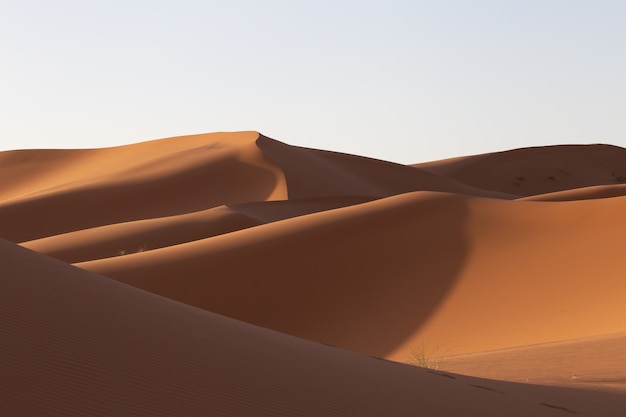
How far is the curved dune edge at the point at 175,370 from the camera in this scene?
4.79 m

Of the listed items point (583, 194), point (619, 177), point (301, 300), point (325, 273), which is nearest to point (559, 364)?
point (301, 300)

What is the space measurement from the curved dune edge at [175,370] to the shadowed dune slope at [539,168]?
49.7 m

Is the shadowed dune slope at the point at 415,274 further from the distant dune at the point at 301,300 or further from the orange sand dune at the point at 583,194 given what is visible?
the orange sand dune at the point at 583,194

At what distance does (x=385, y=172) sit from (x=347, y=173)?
3.20 metres

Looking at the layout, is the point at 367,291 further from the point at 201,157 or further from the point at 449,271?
the point at 201,157

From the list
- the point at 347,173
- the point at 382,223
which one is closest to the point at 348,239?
the point at 382,223

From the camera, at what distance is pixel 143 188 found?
118 ft

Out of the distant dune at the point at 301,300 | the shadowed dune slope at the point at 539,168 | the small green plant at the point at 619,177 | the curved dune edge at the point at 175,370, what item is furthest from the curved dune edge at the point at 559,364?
the small green plant at the point at 619,177

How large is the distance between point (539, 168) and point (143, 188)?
32109mm

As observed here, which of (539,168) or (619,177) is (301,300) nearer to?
(619,177)

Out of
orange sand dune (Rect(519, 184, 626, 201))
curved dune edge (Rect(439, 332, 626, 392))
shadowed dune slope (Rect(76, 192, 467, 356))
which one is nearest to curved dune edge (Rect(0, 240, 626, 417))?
curved dune edge (Rect(439, 332, 626, 392))

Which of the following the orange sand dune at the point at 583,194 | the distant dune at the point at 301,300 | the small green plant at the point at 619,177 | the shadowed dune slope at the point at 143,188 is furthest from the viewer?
the small green plant at the point at 619,177

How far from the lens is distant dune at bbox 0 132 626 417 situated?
5.29 m

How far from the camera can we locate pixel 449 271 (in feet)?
52.0
